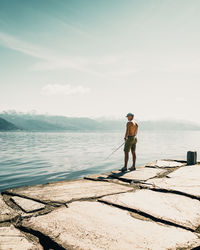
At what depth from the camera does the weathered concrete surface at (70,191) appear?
308 centimetres

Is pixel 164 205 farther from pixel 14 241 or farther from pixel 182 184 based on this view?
pixel 14 241

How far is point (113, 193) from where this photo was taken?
11.0ft

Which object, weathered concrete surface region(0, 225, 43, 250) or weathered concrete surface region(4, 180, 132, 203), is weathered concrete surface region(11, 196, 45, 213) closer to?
weathered concrete surface region(4, 180, 132, 203)

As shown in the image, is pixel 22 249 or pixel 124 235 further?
pixel 124 235

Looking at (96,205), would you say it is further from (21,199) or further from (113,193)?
(21,199)

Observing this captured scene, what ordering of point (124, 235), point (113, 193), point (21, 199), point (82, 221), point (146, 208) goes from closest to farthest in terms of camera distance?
point (124, 235) → point (82, 221) → point (146, 208) → point (21, 199) → point (113, 193)

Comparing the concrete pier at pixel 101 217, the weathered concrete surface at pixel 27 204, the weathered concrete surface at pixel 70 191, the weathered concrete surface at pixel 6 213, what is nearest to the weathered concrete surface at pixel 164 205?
the concrete pier at pixel 101 217

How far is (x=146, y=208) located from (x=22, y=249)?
157 cm

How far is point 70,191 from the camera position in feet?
11.4

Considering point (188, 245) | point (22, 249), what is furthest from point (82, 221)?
point (188, 245)

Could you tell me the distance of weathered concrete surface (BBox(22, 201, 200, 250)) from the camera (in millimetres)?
1817

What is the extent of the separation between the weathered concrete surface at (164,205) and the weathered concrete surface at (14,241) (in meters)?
1.29

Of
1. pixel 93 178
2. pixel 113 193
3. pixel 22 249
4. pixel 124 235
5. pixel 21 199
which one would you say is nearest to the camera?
pixel 22 249

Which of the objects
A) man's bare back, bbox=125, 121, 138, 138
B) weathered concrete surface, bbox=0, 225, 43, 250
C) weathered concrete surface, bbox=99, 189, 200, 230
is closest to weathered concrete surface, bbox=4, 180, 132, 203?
weathered concrete surface, bbox=99, 189, 200, 230
